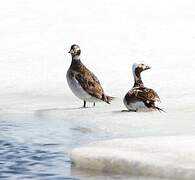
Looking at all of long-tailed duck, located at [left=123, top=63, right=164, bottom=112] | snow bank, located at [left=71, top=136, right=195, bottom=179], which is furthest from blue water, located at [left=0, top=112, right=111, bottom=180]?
long-tailed duck, located at [left=123, top=63, right=164, bottom=112]

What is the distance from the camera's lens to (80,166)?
742 centimetres

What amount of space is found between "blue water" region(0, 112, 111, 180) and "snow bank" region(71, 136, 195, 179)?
262 mm

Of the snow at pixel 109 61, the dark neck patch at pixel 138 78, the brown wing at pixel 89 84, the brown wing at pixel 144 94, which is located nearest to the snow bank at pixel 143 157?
the snow at pixel 109 61

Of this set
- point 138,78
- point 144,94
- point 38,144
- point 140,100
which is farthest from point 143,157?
point 138,78

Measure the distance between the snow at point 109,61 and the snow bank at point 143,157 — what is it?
1 cm

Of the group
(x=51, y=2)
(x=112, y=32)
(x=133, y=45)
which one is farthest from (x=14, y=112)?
(x=51, y=2)

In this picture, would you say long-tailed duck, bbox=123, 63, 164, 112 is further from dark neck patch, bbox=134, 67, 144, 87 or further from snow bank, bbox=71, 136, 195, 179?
snow bank, bbox=71, 136, 195, 179

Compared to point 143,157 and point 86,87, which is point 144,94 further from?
point 143,157

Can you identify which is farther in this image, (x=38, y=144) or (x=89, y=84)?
(x=89, y=84)

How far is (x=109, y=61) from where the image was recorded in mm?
18562

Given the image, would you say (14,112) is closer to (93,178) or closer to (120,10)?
(93,178)

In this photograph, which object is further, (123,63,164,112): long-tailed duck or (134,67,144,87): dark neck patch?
(134,67,144,87): dark neck patch

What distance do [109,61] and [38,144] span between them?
9867mm

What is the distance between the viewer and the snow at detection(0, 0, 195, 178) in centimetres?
970
